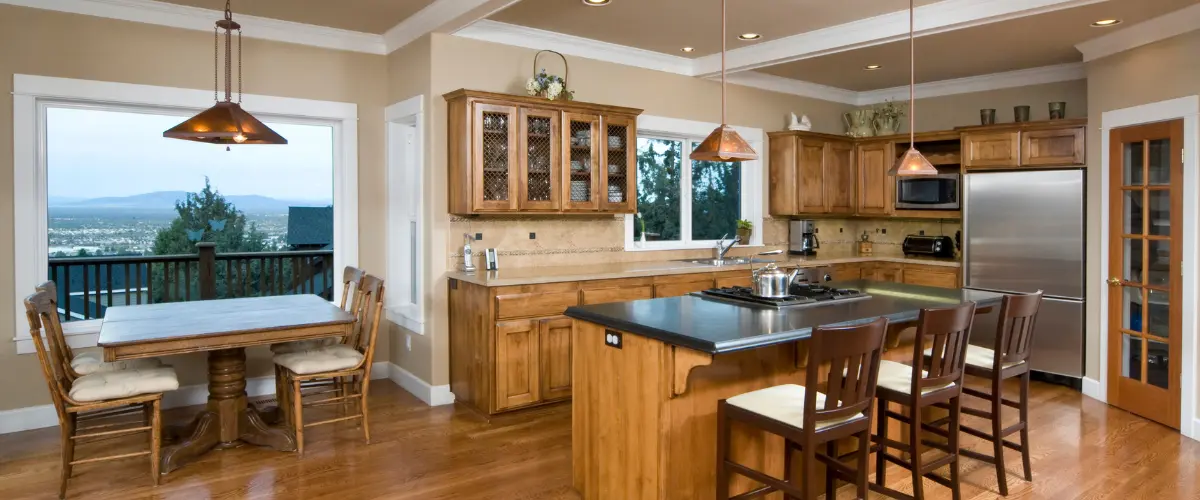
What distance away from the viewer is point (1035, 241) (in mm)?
5555

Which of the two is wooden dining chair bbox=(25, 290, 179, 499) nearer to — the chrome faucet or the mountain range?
the mountain range

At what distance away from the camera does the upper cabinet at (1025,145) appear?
5539 millimetres

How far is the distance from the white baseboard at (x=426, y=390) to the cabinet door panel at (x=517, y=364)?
58cm

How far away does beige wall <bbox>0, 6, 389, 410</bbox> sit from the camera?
4129 mm

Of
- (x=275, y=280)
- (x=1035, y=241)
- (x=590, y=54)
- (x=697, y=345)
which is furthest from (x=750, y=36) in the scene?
(x=275, y=280)

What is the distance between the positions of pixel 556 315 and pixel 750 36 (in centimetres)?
246

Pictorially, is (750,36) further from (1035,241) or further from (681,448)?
(681,448)

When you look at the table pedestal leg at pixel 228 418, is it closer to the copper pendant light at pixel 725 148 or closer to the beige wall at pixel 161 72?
the beige wall at pixel 161 72

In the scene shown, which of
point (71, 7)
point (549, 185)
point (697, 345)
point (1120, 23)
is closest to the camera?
point (697, 345)

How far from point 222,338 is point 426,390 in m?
1.65

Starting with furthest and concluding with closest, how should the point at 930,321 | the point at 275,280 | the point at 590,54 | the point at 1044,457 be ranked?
1. the point at 275,280
2. the point at 590,54
3. the point at 1044,457
4. the point at 930,321

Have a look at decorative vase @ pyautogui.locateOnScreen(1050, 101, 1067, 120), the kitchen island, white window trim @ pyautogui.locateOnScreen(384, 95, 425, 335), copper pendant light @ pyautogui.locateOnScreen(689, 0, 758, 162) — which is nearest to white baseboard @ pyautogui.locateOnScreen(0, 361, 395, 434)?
white window trim @ pyautogui.locateOnScreen(384, 95, 425, 335)

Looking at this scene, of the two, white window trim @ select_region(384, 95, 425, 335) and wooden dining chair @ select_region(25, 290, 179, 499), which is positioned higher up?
white window trim @ select_region(384, 95, 425, 335)

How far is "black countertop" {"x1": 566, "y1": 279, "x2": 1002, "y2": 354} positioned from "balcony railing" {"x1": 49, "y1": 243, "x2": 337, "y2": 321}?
3068 mm
